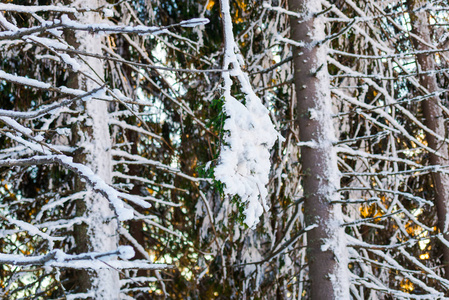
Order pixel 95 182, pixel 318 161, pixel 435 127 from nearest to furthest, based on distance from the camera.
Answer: pixel 95 182
pixel 318 161
pixel 435 127

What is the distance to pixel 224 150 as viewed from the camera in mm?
1678

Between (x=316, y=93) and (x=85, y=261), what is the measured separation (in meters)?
2.60

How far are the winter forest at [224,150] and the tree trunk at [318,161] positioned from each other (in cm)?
1

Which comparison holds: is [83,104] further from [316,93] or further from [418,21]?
[418,21]

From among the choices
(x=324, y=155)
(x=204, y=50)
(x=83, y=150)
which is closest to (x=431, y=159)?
(x=324, y=155)

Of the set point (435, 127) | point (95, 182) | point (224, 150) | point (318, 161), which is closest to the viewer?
point (95, 182)

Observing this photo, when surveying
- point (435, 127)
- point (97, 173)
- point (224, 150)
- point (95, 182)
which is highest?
point (435, 127)

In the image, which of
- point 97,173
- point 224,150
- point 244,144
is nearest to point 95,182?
point 224,150

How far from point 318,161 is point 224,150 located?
1759 millimetres

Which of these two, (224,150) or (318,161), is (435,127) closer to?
(318,161)

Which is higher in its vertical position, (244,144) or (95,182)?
(244,144)

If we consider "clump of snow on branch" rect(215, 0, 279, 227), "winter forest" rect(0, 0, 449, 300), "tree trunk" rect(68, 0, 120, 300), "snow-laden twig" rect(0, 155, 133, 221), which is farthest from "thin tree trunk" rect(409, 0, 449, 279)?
"snow-laden twig" rect(0, 155, 133, 221)

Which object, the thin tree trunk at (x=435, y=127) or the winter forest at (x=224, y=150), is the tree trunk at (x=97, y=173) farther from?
the thin tree trunk at (x=435, y=127)

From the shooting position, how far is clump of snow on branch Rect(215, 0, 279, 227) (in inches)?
64.6
